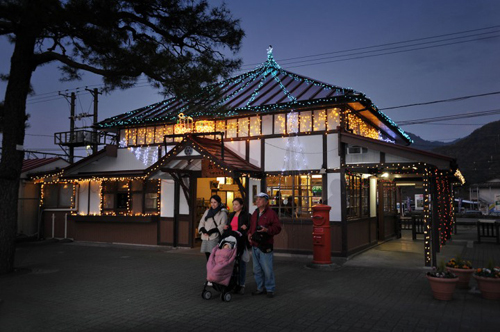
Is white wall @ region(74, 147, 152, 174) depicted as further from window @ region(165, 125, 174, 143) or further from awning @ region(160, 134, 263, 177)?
awning @ region(160, 134, 263, 177)

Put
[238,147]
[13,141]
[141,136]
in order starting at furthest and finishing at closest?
1. [141,136]
2. [238,147]
3. [13,141]

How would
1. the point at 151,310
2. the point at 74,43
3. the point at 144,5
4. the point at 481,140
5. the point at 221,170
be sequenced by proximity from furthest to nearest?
the point at 481,140
the point at 221,170
the point at 74,43
the point at 144,5
the point at 151,310

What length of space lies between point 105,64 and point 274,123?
5.63m

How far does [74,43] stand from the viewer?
10977 mm

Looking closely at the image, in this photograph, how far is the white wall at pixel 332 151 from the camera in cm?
1258

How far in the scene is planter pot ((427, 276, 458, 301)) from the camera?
7.06m

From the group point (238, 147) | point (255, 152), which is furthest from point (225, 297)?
point (238, 147)

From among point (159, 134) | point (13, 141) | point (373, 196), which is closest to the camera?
point (13, 141)

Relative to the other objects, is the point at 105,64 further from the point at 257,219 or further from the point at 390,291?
the point at 390,291

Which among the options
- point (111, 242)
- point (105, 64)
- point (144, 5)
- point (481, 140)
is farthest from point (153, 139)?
point (481, 140)

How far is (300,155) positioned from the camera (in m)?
13.2

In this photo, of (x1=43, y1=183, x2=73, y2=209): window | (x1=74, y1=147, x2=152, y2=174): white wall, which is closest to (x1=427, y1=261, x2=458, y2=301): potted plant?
(x1=74, y1=147, x2=152, y2=174): white wall

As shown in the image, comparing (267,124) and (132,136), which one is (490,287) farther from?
(132,136)

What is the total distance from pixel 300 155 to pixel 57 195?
38.2 ft
